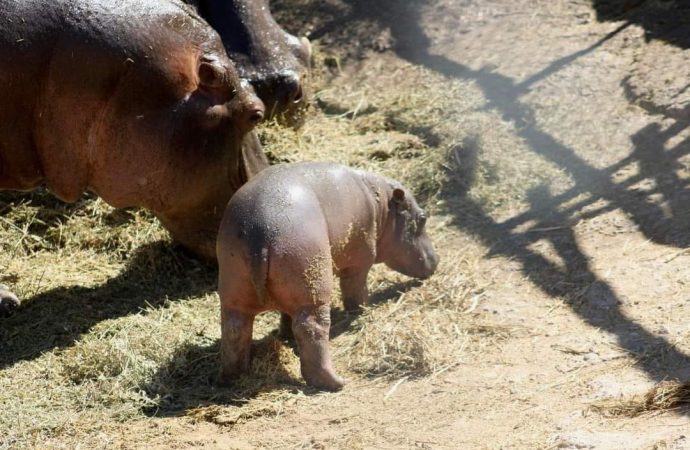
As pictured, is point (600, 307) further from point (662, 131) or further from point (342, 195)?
point (662, 131)

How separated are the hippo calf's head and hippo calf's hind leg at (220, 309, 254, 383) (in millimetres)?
1143

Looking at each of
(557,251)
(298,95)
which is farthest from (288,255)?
(298,95)

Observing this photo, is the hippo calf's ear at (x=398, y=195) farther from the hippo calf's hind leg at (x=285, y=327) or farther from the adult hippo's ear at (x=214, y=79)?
the adult hippo's ear at (x=214, y=79)

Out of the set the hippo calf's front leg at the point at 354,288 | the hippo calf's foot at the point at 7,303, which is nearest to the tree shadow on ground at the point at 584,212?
the hippo calf's front leg at the point at 354,288

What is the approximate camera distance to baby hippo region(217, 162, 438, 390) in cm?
496

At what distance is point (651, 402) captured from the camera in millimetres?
4363

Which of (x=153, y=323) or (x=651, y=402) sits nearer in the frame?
(x=651, y=402)

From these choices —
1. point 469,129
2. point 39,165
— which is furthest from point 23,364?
point 469,129

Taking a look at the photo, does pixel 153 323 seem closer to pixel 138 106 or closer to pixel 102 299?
pixel 102 299

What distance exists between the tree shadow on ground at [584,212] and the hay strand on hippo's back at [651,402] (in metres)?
0.23

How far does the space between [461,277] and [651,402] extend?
196cm

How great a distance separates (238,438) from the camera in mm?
4621

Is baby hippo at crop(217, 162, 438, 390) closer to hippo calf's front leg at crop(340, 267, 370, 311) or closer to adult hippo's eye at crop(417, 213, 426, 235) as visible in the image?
hippo calf's front leg at crop(340, 267, 370, 311)

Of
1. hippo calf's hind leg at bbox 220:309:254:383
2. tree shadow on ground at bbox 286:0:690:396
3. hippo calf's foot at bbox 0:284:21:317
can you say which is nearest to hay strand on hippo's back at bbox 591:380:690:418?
tree shadow on ground at bbox 286:0:690:396
